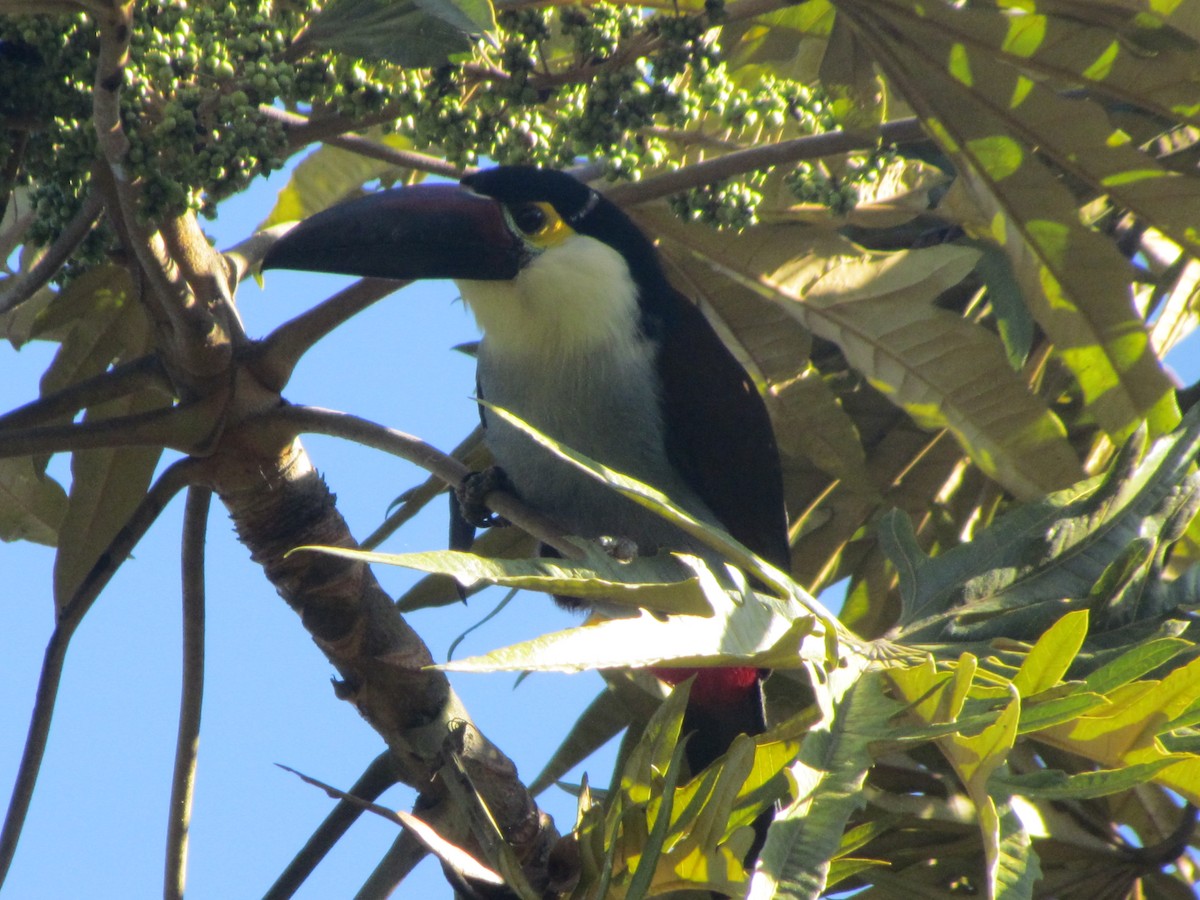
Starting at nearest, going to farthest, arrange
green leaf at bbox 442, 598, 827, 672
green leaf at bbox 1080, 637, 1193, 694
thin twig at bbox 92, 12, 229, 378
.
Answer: green leaf at bbox 442, 598, 827, 672
green leaf at bbox 1080, 637, 1193, 694
thin twig at bbox 92, 12, 229, 378

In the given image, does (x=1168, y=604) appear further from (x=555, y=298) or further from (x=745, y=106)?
(x=555, y=298)

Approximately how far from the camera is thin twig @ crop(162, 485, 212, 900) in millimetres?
2629

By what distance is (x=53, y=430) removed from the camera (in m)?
2.47

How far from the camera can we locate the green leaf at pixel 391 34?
1992mm

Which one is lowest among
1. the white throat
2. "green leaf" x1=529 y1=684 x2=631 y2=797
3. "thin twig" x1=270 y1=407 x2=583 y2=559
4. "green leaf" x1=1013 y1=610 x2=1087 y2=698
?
"green leaf" x1=1013 y1=610 x2=1087 y2=698

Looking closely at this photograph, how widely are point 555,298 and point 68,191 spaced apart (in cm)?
126

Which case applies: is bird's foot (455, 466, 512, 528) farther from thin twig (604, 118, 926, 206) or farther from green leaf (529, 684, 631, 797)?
thin twig (604, 118, 926, 206)

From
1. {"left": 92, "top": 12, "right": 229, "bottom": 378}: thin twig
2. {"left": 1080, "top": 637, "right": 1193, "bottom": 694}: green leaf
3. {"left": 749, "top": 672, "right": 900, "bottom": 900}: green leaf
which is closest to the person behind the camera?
{"left": 749, "top": 672, "right": 900, "bottom": 900}: green leaf

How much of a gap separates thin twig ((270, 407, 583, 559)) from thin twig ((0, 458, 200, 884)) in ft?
0.70

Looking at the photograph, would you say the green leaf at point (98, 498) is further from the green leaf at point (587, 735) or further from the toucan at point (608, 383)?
the green leaf at point (587, 735)

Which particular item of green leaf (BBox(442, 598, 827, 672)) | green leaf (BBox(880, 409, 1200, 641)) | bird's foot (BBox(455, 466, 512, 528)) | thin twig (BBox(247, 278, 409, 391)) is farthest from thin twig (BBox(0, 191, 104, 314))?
green leaf (BBox(880, 409, 1200, 641))

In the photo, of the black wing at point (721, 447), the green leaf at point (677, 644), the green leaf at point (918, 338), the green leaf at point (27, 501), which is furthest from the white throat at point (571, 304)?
the green leaf at point (677, 644)

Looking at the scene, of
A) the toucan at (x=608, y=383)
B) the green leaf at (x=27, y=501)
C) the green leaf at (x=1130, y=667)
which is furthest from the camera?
the toucan at (x=608, y=383)

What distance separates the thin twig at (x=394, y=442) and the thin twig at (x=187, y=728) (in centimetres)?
36
